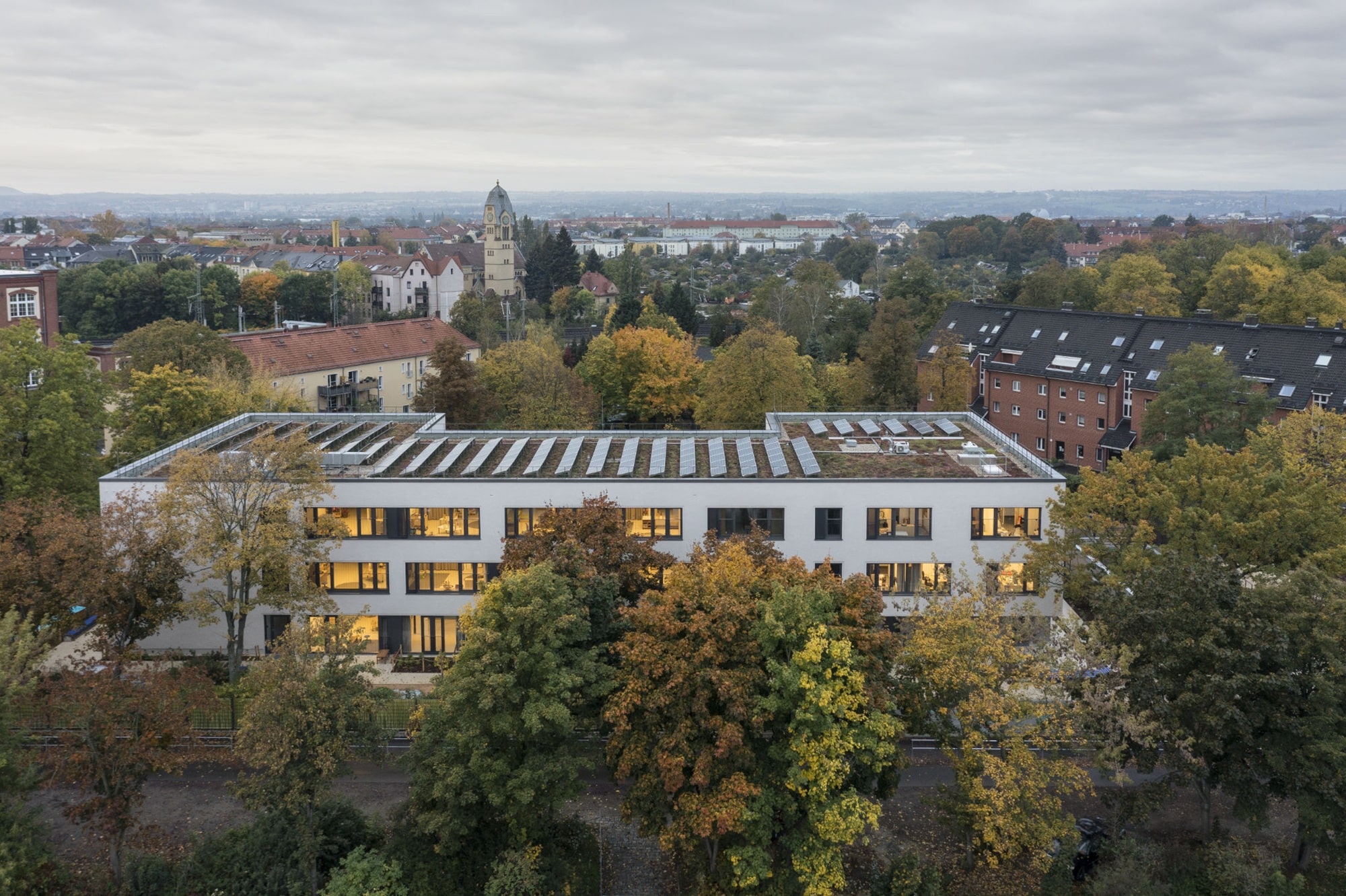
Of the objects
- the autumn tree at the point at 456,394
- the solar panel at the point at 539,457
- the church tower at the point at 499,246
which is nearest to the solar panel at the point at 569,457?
the solar panel at the point at 539,457

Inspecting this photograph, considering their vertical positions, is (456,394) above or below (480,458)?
above

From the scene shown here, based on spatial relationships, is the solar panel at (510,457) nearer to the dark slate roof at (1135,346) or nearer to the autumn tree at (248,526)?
the autumn tree at (248,526)

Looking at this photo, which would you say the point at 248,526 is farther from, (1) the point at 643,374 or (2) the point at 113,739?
(1) the point at 643,374

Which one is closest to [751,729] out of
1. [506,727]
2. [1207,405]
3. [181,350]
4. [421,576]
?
[506,727]

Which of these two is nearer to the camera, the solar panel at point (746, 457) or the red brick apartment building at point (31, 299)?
the solar panel at point (746, 457)

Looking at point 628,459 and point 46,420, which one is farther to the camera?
point 46,420
